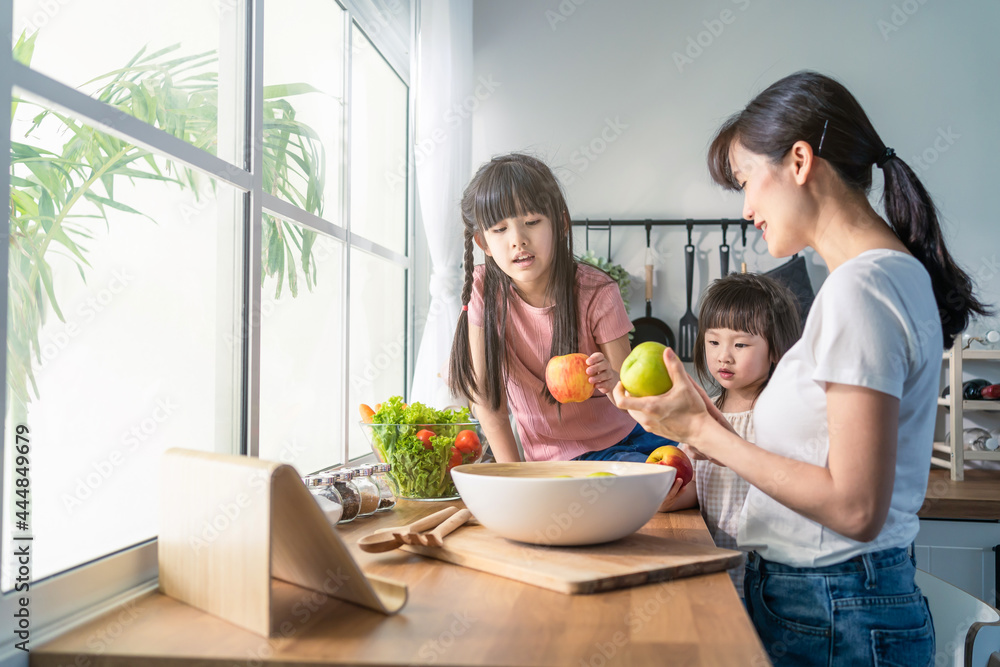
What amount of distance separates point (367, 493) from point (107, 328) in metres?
0.42

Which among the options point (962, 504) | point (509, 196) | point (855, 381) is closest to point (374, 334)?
point (509, 196)

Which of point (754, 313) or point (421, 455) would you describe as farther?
point (754, 313)

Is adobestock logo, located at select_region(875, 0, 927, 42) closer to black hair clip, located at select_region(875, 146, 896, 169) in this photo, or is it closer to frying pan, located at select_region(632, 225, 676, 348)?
frying pan, located at select_region(632, 225, 676, 348)

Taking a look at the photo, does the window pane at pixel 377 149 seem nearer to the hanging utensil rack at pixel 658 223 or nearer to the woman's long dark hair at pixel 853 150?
the hanging utensil rack at pixel 658 223

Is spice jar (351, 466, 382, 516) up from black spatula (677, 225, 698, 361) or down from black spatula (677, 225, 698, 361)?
down

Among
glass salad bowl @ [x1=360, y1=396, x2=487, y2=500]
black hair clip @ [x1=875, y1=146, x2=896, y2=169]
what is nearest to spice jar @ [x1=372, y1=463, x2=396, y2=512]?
glass salad bowl @ [x1=360, y1=396, x2=487, y2=500]

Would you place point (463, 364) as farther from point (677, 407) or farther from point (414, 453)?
point (677, 407)

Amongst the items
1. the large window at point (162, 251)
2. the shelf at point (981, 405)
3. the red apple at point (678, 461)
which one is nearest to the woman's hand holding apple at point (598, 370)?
the red apple at point (678, 461)

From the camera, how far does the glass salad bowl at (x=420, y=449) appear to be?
1.21m

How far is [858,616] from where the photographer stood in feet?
2.72

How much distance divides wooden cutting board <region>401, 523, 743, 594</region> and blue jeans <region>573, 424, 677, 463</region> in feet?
1.91

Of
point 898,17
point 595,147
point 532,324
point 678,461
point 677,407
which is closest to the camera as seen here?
point 677,407

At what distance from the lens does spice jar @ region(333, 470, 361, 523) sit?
104 centimetres

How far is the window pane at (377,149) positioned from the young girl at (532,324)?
60 centimetres
